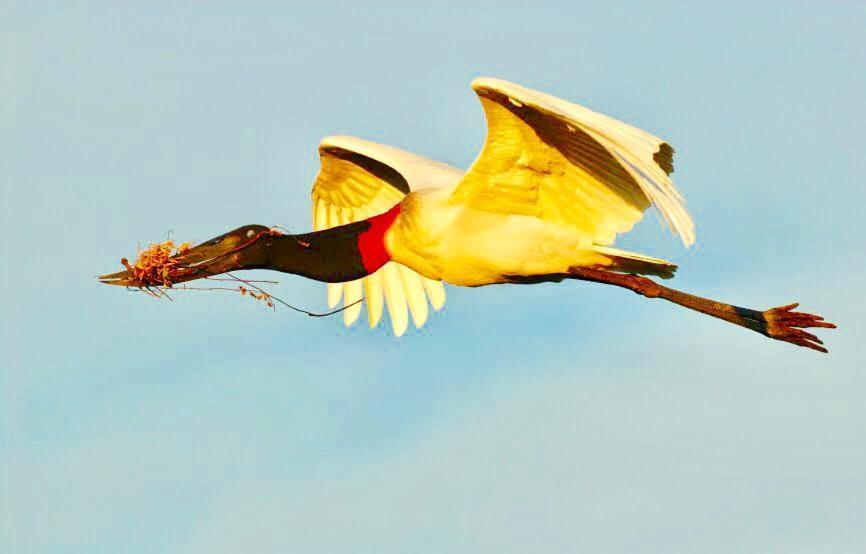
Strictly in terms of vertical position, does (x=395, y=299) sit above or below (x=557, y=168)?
above

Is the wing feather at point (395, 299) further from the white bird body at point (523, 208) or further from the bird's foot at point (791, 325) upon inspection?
the bird's foot at point (791, 325)

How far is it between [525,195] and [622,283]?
114 centimetres

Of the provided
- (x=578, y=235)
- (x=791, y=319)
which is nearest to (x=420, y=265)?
(x=578, y=235)

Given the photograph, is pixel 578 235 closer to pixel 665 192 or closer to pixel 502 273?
pixel 502 273

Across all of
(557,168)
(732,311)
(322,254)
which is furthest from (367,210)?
(732,311)

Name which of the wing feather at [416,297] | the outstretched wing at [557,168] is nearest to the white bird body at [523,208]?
the outstretched wing at [557,168]

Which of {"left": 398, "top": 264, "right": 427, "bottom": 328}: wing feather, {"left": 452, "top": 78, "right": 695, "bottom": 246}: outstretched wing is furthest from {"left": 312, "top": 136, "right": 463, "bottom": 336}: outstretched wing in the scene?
Result: {"left": 452, "top": 78, "right": 695, "bottom": 246}: outstretched wing

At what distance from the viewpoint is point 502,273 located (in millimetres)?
12562

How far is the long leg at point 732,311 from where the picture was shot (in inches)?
495

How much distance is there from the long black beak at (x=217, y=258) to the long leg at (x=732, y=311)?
2469 millimetres

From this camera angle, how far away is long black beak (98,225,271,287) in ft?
40.2

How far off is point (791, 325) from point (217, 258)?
448 cm

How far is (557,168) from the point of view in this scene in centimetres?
1220

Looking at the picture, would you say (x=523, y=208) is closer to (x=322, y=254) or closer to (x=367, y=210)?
(x=322, y=254)
